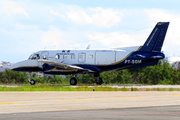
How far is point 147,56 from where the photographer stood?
130 ft

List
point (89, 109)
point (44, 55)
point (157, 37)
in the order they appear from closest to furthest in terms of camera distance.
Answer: point (89, 109), point (157, 37), point (44, 55)

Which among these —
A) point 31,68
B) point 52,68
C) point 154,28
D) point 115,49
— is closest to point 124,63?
point 115,49

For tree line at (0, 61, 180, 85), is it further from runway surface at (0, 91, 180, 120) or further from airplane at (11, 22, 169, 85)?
runway surface at (0, 91, 180, 120)

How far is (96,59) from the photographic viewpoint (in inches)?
1638

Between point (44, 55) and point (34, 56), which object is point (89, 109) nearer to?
point (44, 55)

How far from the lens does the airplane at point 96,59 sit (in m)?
39.9

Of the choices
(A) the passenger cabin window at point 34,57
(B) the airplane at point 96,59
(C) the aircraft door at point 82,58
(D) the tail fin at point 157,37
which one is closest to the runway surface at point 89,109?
(B) the airplane at point 96,59

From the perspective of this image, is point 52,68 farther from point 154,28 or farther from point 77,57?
point 154,28

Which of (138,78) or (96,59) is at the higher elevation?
(96,59)

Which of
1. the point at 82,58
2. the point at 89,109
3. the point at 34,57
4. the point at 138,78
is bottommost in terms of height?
the point at 89,109

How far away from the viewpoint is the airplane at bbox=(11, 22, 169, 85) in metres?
39.9

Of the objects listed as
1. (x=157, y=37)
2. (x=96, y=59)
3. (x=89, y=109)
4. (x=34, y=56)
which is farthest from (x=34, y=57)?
(x=89, y=109)

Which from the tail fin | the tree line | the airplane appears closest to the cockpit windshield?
the airplane

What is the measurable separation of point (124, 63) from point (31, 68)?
11.6 meters
